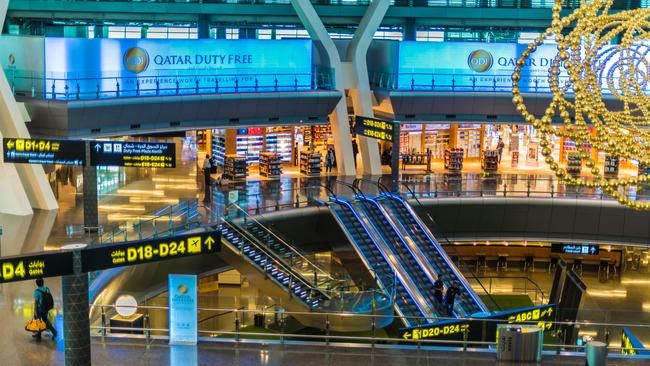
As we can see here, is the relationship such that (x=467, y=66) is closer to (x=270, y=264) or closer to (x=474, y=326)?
(x=270, y=264)

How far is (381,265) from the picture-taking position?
90.7 feet

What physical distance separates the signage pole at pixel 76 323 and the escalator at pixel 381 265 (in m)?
9.77

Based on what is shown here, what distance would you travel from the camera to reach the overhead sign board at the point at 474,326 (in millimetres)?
19031

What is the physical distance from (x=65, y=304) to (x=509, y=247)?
24.8 metres

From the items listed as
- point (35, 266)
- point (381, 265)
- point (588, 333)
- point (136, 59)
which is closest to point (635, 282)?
point (381, 265)

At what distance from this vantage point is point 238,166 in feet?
120

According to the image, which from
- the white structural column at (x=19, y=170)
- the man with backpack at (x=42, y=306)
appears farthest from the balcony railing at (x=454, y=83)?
the man with backpack at (x=42, y=306)

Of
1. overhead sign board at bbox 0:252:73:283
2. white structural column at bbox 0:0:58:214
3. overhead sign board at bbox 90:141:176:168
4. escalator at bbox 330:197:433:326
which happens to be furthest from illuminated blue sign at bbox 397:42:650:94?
overhead sign board at bbox 0:252:73:283

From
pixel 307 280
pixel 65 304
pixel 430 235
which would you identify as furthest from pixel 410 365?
pixel 430 235

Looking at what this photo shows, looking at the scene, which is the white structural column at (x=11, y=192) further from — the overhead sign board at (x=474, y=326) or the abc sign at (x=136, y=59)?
the overhead sign board at (x=474, y=326)

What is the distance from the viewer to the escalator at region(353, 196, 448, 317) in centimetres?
2698

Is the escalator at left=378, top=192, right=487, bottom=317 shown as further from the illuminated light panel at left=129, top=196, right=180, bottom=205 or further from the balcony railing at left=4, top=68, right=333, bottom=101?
the balcony railing at left=4, top=68, right=333, bottom=101

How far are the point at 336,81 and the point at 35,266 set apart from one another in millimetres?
24031

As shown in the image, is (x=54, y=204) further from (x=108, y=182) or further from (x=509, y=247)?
(x=509, y=247)
